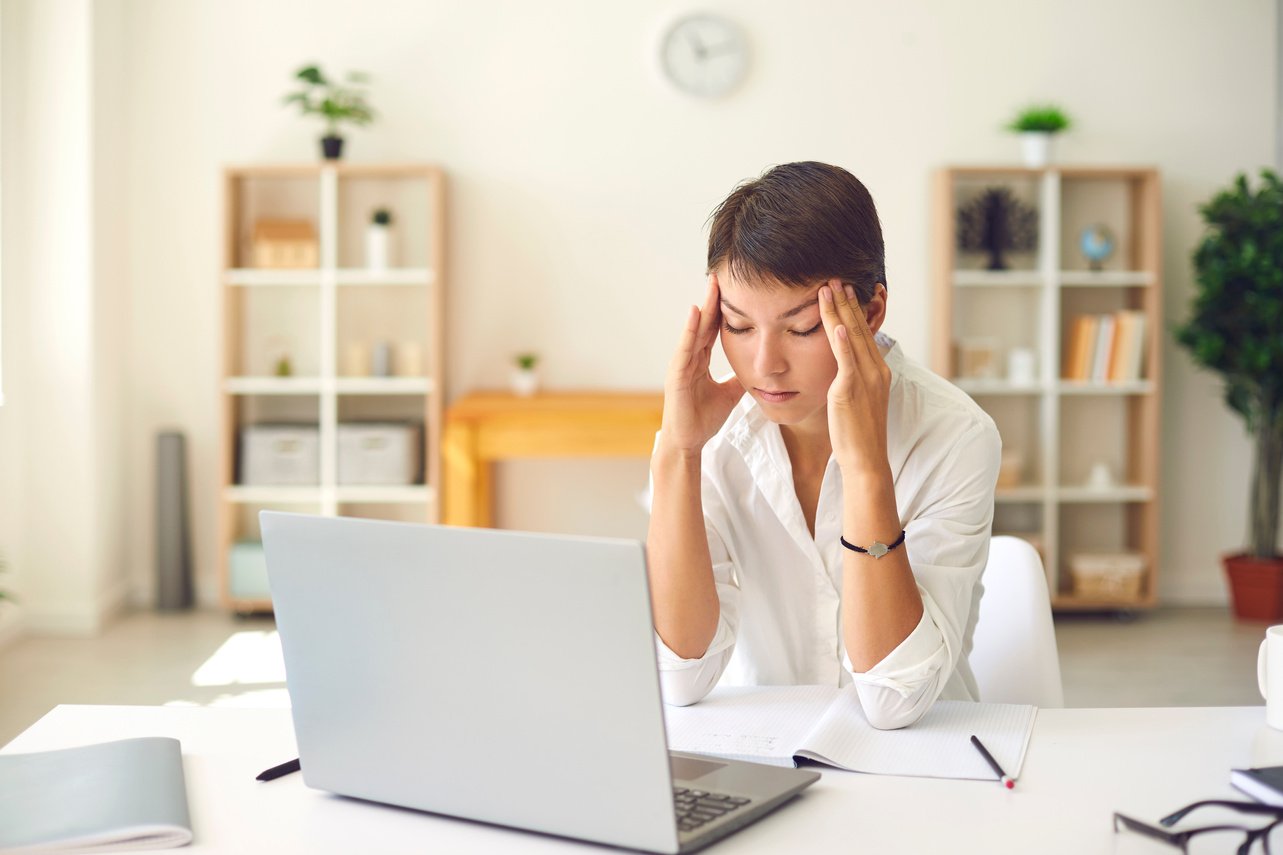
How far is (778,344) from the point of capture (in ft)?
4.90

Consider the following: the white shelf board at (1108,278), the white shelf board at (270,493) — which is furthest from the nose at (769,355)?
the white shelf board at (1108,278)

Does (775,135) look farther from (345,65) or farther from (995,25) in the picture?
(345,65)

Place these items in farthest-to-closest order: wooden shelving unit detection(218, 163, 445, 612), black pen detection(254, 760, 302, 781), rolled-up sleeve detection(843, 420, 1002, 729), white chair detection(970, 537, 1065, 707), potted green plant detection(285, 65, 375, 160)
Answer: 1. wooden shelving unit detection(218, 163, 445, 612)
2. potted green plant detection(285, 65, 375, 160)
3. white chair detection(970, 537, 1065, 707)
4. rolled-up sleeve detection(843, 420, 1002, 729)
5. black pen detection(254, 760, 302, 781)

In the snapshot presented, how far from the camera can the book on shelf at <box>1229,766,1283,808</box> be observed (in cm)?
110

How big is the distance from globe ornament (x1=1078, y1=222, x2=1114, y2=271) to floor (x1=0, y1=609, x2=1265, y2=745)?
1343 mm

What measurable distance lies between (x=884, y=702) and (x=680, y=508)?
0.34 metres

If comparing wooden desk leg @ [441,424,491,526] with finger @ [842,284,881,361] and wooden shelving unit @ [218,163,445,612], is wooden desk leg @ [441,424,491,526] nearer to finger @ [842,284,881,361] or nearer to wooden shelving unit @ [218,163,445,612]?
wooden shelving unit @ [218,163,445,612]

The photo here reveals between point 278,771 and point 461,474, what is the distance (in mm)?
3326

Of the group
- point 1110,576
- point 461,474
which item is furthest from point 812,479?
point 1110,576

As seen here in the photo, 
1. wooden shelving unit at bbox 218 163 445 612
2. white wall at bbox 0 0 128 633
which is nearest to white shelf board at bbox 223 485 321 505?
wooden shelving unit at bbox 218 163 445 612

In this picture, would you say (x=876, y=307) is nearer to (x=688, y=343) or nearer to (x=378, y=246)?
(x=688, y=343)

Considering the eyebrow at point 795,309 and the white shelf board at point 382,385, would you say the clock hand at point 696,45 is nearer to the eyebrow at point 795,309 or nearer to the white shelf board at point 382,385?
the white shelf board at point 382,385

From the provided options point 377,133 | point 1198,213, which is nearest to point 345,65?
point 377,133

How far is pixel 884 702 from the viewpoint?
1.34 m
